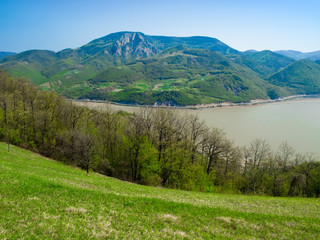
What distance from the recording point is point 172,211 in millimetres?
11883

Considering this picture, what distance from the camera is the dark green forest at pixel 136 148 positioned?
29.7 meters

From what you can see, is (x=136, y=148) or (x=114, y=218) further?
(x=136, y=148)

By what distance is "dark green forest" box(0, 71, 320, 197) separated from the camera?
29688 mm

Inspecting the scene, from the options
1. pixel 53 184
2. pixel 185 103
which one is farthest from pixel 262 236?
pixel 185 103

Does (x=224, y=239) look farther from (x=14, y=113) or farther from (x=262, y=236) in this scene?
(x=14, y=113)

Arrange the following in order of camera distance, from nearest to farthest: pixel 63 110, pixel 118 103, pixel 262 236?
pixel 262 236 → pixel 63 110 → pixel 118 103

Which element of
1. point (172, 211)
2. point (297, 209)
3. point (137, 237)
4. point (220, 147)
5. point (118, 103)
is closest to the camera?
point (137, 237)

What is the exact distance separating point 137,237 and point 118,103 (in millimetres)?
195115

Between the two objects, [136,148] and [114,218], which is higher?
[114,218]

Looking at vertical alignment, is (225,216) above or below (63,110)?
below

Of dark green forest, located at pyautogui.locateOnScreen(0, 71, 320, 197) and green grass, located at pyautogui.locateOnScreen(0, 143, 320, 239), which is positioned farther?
dark green forest, located at pyautogui.locateOnScreen(0, 71, 320, 197)

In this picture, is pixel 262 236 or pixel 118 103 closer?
pixel 262 236

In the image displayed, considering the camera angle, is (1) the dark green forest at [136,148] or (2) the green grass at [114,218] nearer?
(2) the green grass at [114,218]

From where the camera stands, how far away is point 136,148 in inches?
1243
